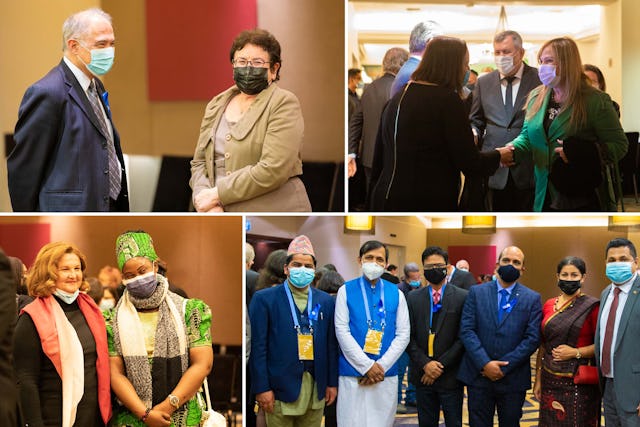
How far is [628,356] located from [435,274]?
1160mm

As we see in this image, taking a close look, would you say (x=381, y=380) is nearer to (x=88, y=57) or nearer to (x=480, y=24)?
(x=480, y=24)

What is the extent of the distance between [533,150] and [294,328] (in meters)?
1.77

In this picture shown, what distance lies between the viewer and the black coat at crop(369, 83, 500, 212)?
4.84 m

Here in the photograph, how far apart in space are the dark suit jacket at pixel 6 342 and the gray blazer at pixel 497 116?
3185 mm

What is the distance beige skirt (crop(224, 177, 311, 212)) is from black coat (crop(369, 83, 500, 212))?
0.45m

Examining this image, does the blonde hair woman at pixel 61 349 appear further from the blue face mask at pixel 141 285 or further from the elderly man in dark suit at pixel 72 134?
the elderly man in dark suit at pixel 72 134

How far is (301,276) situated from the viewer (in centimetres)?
483

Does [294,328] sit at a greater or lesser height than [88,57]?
lesser

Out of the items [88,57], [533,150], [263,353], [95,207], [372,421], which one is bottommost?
[372,421]

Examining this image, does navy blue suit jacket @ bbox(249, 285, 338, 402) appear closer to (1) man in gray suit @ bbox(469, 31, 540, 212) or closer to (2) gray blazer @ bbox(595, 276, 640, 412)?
(1) man in gray suit @ bbox(469, 31, 540, 212)

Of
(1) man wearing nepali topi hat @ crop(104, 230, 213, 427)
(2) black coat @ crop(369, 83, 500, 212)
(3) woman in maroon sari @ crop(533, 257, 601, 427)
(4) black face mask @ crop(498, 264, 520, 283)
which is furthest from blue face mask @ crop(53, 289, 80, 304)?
(3) woman in maroon sari @ crop(533, 257, 601, 427)

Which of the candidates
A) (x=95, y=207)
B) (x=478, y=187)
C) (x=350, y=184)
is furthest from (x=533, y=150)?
(x=95, y=207)

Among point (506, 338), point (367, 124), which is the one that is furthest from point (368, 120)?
point (506, 338)

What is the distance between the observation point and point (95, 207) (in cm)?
481
